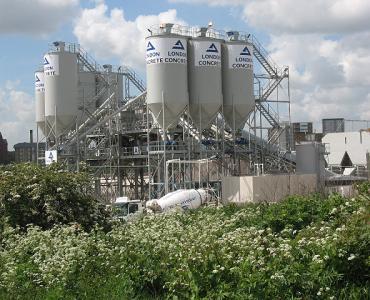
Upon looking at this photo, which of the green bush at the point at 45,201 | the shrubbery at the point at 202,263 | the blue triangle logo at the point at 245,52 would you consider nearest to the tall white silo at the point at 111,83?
the blue triangle logo at the point at 245,52

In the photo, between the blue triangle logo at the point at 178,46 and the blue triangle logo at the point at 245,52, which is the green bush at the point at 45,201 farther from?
the blue triangle logo at the point at 245,52

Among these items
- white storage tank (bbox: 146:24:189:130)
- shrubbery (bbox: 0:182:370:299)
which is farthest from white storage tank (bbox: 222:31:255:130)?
shrubbery (bbox: 0:182:370:299)

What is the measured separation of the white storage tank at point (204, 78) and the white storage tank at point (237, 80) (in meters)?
1.94

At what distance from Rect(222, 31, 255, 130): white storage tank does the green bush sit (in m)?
37.1

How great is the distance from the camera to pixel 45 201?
57.3 feet

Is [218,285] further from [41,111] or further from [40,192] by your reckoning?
[41,111]

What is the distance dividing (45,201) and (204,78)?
117ft

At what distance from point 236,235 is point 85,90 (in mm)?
57056

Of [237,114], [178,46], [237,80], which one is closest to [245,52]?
[237,80]

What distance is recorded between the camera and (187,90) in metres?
51.7

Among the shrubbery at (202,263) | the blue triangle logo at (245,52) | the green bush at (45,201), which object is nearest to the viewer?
the shrubbery at (202,263)

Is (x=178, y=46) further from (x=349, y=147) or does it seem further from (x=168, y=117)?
(x=349, y=147)

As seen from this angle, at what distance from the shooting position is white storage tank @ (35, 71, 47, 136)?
64.1 metres

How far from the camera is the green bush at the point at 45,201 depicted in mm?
17406
